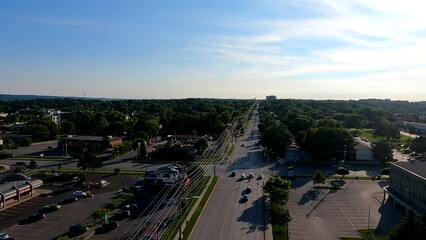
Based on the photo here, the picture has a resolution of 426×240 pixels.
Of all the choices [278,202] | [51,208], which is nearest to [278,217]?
[278,202]

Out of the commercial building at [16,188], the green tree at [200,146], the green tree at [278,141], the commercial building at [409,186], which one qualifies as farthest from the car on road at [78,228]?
the green tree at [278,141]

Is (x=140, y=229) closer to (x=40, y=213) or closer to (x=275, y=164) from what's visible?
(x=40, y=213)

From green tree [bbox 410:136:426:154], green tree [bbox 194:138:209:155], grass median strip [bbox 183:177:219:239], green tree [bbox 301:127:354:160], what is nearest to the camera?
grass median strip [bbox 183:177:219:239]

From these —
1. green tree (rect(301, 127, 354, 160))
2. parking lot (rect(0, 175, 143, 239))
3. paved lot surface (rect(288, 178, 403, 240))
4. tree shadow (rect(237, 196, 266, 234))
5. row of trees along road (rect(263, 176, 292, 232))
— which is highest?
green tree (rect(301, 127, 354, 160))

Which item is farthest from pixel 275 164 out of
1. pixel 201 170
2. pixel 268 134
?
pixel 201 170

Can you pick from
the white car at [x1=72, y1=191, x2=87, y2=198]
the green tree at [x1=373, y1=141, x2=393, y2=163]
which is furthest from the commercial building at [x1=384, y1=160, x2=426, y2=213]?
the white car at [x1=72, y1=191, x2=87, y2=198]

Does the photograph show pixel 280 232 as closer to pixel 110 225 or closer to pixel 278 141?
pixel 110 225

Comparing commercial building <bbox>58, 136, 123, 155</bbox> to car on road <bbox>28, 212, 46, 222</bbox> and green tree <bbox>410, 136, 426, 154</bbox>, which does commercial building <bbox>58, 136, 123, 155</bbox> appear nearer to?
car on road <bbox>28, 212, 46, 222</bbox>
